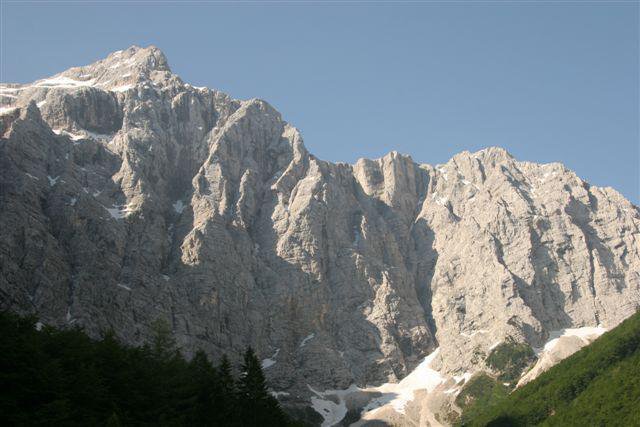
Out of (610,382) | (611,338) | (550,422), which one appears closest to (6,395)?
(550,422)

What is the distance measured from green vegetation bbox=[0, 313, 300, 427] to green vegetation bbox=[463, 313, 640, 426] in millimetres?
60445

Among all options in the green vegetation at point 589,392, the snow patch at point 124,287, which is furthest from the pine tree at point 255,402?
the snow patch at point 124,287

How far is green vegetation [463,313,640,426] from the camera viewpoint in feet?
415

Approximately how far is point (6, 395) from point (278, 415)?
1492 inches

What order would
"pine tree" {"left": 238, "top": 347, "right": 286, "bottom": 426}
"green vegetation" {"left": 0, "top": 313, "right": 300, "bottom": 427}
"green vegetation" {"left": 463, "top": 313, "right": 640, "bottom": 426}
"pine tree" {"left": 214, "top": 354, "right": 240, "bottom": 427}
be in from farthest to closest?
"green vegetation" {"left": 463, "top": 313, "right": 640, "bottom": 426} < "pine tree" {"left": 238, "top": 347, "right": 286, "bottom": 426} < "pine tree" {"left": 214, "top": 354, "right": 240, "bottom": 427} < "green vegetation" {"left": 0, "top": 313, "right": 300, "bottom": 427}

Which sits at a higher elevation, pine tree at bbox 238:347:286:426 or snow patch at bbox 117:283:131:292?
snow patch at bbox 117:283:131:292

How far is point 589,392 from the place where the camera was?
459ft

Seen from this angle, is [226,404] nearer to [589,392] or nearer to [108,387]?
[108,387]

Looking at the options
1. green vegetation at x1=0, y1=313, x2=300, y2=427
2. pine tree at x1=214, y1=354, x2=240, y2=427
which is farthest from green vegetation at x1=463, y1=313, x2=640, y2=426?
pine tree at x1=214, y1=354, x2=240, y2=427

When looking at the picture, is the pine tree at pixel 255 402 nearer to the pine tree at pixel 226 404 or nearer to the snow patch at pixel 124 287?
the pine tree at pixel 226 404

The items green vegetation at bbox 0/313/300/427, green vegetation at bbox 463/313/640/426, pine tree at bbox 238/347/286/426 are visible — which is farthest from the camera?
green vegetation at bbox 463/313/640/426

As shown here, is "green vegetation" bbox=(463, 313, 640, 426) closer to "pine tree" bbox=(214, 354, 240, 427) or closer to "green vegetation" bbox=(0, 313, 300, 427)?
"green vegetation" bbox=(0, 313, 300, 427)

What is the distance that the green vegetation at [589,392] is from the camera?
126m

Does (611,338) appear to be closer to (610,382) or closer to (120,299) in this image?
(610,382)
